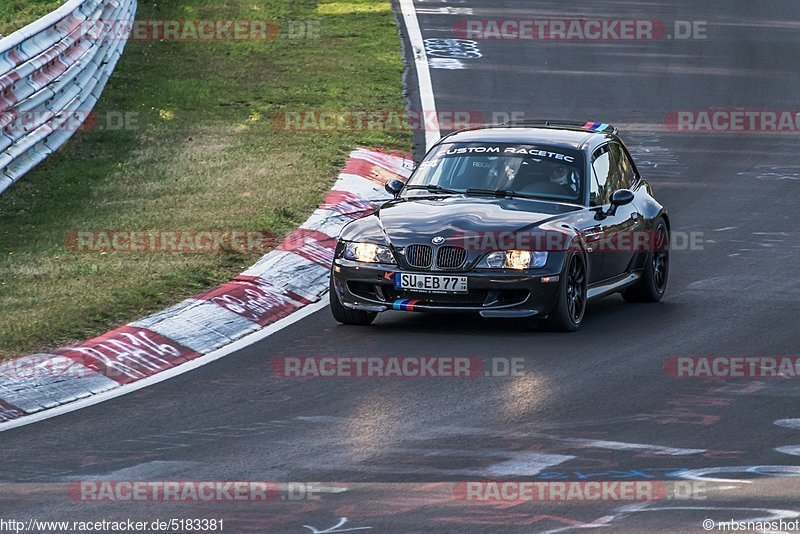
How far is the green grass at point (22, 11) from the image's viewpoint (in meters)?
21.3

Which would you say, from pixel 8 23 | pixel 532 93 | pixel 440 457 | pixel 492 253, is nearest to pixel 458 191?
pixel 492 253

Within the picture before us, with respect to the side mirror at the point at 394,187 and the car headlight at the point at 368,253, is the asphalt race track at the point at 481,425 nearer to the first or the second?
the car headlight at the point at 368,253

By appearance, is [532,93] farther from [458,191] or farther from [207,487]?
[207,487]

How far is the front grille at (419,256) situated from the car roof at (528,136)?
1847 millimetres

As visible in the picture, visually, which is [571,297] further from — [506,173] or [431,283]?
[506,173]

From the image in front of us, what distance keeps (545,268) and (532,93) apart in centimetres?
1094

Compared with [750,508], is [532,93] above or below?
above

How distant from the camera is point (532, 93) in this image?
21.8 m

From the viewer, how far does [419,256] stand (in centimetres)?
1124

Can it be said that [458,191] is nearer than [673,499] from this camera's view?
No

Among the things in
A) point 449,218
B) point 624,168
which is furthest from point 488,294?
point 624,168

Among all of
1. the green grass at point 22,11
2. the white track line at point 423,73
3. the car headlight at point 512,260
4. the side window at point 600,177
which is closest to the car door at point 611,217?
the side window at point 600,177

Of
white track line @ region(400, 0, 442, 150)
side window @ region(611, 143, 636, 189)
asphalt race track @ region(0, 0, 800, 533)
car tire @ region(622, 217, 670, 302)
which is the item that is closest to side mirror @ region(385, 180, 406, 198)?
asphalt race track @ region(0, 0, 800, 533)

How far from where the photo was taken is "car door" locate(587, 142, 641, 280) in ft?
40.3
